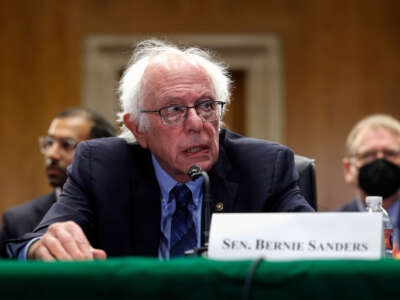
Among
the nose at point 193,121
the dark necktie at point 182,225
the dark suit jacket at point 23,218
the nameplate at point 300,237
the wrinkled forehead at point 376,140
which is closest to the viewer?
the nameplate at point 300,237

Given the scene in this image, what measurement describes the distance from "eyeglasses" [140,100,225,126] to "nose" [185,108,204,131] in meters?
0.02

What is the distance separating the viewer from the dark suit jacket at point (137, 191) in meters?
1.98

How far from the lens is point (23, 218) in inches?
133

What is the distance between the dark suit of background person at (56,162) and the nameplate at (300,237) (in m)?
2.22

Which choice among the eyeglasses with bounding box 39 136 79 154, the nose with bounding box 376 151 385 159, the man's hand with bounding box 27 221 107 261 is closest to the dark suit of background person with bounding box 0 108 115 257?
the eyeglasses with bounding box 39 136 79 154

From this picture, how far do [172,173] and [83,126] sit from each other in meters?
1.52

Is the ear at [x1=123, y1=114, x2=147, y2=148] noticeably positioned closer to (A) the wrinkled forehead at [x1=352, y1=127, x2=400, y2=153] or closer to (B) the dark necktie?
(B) the dark necktie

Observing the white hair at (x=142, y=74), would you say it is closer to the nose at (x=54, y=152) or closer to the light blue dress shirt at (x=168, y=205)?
the light blue dress shirt at (x=168, y=205)

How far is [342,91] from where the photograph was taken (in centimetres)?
547

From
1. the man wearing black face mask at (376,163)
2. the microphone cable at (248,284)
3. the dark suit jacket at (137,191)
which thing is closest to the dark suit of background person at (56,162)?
the dark suit jacket at (137,191)

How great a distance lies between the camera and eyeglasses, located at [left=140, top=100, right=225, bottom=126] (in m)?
2.09

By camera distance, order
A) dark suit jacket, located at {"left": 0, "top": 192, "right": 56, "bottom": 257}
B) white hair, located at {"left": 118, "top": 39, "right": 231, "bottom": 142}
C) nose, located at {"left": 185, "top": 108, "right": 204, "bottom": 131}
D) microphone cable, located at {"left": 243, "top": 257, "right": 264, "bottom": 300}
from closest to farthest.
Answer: microphone cable, located at {"left": 243, "top": 257, "right": 264, "bottom": 300} → nose, located at {"left": 185, "top": 108, "right": 204, "bottom": 131} → white hair, located at {"left": 118, "top": 39, "right": 231, "bottom": 142} → dark suit jacket, located at {"left": 0, "top": 192, "right": 56, "bottom": 257}

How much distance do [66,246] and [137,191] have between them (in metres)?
0.63

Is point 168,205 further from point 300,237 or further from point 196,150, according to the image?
point 300,237
